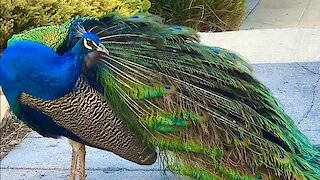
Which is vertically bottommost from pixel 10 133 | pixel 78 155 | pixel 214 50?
pixel 10 133

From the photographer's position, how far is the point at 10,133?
4.51 m

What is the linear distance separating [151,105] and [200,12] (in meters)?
4.77

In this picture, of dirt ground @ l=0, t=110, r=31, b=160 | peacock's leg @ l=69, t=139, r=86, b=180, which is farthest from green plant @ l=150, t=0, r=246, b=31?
peacock's leg @ l=69, t=139, r=86, b=180

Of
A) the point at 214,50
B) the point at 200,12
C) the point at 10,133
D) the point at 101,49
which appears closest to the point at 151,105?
the point at 101,49

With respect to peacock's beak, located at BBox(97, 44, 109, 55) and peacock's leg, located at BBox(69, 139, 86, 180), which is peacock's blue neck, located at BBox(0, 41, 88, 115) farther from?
peacock's leg, located at BBox(69, 139, 86, 180)

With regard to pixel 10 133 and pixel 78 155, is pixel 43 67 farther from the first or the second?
pixel 10 133

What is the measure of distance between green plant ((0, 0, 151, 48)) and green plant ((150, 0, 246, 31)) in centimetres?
174

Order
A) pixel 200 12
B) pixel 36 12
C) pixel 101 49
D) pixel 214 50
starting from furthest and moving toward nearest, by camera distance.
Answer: pixel 200 12, pixel 36 12, pixel 214 50, pixel 101 49

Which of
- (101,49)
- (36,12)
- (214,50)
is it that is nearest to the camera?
(101,49)

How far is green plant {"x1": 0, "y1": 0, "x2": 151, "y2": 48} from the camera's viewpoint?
5020 millimetres

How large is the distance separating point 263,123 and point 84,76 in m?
0.85

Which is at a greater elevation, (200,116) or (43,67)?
(43,67)

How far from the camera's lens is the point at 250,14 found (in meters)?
8.82

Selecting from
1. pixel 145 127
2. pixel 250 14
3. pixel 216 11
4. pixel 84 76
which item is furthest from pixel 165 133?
pixel 250 14
